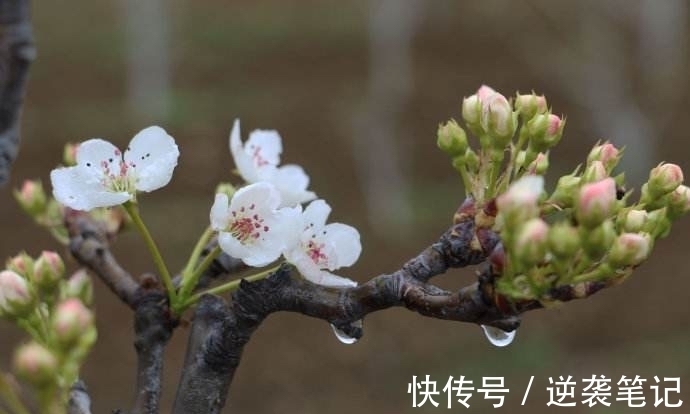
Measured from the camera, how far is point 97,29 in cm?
1438

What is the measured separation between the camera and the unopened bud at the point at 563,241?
785 millimetres

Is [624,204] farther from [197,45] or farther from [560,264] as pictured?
[197,45]

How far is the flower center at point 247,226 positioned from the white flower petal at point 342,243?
0.08m

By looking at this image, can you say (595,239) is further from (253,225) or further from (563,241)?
(253,225)

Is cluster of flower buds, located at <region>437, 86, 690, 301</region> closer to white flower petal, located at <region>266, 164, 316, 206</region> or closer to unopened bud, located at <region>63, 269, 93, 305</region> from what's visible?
white flower petal, located at <region>266, 164, 316, 206</region>

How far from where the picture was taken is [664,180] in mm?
1027

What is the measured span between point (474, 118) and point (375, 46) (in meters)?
9.31

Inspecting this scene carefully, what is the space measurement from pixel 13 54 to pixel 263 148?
0.39 metres


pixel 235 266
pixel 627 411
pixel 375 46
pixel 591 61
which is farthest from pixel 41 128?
pixel 235 266

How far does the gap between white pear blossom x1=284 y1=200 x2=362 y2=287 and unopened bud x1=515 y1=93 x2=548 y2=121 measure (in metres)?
0.22

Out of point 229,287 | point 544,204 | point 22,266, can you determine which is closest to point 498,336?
point 544,204

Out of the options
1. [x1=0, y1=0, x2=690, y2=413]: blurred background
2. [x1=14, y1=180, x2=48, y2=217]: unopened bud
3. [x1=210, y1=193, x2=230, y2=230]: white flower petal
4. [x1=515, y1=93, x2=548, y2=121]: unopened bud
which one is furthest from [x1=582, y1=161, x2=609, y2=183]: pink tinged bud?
[x1=0, y1=0, x2=690, y2=413]: blurred background

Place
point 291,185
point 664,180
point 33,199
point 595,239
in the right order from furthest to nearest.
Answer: point 33,199
point 291,185
point 664,180
point 595,239

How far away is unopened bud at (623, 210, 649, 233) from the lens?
92 centimetres
